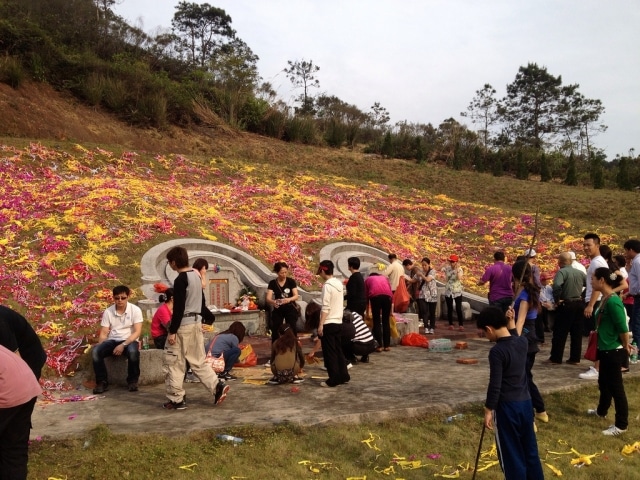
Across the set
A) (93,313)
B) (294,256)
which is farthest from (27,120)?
(93,313)

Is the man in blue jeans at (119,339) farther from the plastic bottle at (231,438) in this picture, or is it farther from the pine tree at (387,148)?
the pine tree at (387,148)

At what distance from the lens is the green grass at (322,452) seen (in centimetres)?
418

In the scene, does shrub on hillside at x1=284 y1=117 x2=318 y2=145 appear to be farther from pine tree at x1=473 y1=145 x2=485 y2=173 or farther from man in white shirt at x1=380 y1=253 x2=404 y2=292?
man in white shirt at x1=380 y1=253 x2=404 y2=292

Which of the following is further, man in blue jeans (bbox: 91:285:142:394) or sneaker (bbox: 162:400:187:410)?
man in blue jeans (bbox: 91:285:142:394)

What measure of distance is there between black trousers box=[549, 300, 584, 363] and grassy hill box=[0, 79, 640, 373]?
5.64 meters

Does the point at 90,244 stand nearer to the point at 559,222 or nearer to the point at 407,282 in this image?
the point at 407,282

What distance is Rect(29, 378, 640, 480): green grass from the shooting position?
418cm

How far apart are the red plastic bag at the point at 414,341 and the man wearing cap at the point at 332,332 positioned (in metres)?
2.74

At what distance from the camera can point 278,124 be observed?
98.9ft

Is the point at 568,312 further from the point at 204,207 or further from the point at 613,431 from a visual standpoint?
the point at 204,207

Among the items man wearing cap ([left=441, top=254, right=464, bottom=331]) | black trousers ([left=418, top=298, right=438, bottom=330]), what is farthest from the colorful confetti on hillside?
man wearing cap ([left=441, top=254, right=464, bottom=331])

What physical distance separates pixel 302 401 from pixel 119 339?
2579 mm

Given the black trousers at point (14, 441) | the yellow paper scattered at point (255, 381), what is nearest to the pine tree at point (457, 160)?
the yellow paper scattered at point (255, 381)

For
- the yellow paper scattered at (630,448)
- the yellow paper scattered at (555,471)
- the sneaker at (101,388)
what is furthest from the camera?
the sneaker at (101,388)
